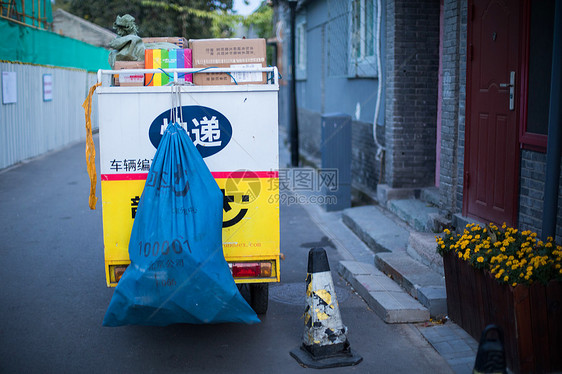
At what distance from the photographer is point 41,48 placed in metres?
18.4

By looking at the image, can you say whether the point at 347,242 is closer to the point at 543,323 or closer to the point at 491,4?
the point at 491,4

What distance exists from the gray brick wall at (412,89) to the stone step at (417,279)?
2.81 meters

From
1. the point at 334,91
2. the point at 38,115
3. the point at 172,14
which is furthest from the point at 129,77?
the point at 172,14

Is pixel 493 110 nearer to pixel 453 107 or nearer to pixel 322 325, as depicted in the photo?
pixel 453 107

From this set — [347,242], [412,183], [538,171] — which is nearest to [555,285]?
[538,171]

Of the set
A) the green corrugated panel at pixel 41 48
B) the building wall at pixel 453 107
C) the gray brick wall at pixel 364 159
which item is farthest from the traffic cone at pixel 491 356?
the green corrugated panel at pixel 41 48

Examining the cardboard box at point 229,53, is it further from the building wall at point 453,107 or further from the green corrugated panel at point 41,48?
the green corrugated panel at point 41,48

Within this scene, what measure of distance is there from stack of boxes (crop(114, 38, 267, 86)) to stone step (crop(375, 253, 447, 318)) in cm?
247

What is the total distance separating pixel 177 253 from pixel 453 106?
418 cm

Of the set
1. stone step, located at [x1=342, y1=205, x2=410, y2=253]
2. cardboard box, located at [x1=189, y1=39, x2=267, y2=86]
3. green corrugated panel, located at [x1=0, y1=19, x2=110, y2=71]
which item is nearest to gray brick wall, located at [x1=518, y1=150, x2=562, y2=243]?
stone step, located at [x1=342, y1=205, x2=410, y2=253]

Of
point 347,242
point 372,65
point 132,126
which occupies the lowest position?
point 347,242

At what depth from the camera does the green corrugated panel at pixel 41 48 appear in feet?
50.6

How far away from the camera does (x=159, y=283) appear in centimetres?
453

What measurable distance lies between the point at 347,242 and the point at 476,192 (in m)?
2.36
